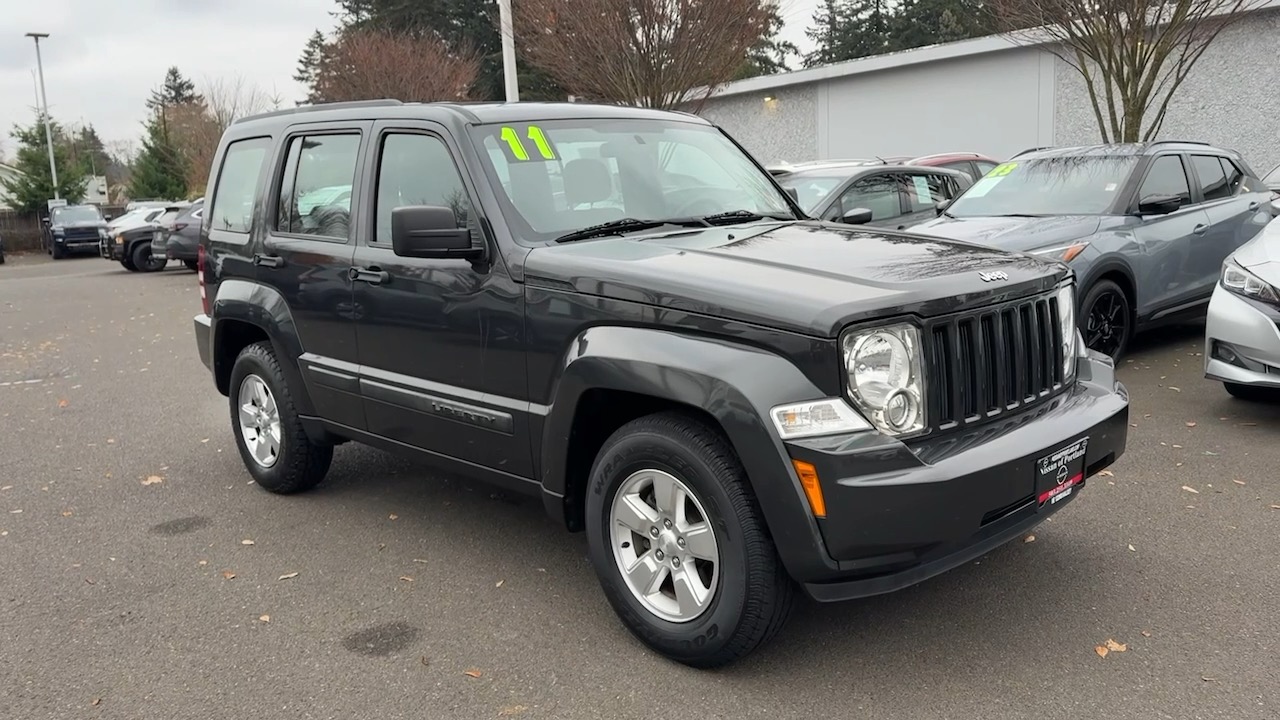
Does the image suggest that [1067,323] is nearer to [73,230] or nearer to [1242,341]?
[1242,341]

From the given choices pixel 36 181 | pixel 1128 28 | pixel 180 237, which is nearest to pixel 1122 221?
pixel 1128 28

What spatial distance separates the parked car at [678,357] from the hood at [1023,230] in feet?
9.31

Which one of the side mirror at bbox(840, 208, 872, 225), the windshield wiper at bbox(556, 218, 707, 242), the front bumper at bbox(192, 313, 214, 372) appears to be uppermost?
the windshield wiper at bbox(556, 218, 707, 242)

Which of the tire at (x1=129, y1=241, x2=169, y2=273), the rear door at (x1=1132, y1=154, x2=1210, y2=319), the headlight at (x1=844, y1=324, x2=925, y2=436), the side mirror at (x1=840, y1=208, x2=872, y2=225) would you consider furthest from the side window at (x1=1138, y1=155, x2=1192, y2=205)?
the tire at (x1=129, y1=241, x2=169, y2=273)

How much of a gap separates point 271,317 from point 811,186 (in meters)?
6.08

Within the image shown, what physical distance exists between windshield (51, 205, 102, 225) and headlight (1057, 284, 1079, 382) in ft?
110

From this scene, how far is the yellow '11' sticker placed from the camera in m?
4.19

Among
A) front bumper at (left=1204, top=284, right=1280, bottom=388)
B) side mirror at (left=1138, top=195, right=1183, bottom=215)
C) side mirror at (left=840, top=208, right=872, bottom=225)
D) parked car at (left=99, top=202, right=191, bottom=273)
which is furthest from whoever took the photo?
parked car at (left=99, top=202, right=191, bottom=273)

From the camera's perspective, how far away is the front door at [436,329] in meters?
3.92

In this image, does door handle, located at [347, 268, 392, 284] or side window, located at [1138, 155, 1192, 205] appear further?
side window, located at [1138, 155, 1192, 205]

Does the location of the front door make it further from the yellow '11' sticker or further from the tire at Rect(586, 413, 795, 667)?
the tire at Rect(586, 413, 795, 667)

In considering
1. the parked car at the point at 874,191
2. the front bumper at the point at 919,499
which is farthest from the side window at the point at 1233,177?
the front bumper at the point at 919,499

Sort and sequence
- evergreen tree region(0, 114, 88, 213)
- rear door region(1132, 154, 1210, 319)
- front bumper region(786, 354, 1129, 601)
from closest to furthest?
front bumper region(786, 354, 1129, 601) → rear door region(1132, 154, 1210, 319) → evergreen tree region(0, 114, 88, 213)

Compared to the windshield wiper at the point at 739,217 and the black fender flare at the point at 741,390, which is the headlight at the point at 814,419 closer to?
the black fender flare at the point at 741,390
